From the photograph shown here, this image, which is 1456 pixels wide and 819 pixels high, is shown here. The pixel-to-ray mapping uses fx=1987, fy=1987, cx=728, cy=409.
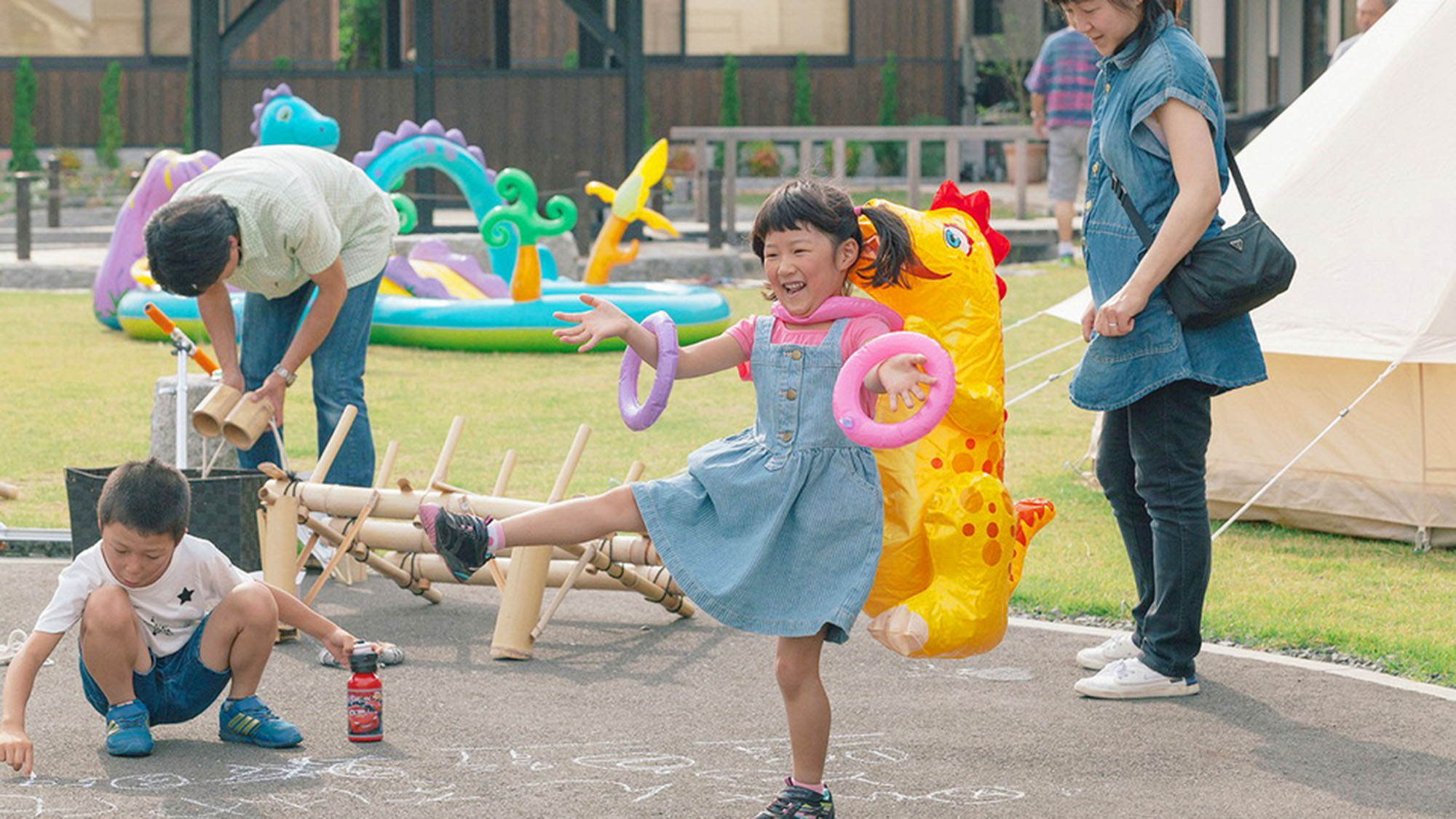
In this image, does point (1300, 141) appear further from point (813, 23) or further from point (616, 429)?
point (813, 23)

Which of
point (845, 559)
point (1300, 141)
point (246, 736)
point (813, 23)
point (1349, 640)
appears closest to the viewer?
point (845, 559)

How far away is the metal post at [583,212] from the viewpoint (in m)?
17.7

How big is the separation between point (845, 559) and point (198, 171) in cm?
1000

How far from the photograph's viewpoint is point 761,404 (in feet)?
13.5

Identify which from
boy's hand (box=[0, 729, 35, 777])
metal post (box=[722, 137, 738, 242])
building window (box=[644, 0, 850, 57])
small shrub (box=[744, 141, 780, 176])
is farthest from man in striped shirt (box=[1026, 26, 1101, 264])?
boy's hand (box=[0, 729, 35, 777])

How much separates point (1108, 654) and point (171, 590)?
2428mm

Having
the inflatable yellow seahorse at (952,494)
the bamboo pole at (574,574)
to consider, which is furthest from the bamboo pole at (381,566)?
the inflatable yellow seahorse at (952,494)

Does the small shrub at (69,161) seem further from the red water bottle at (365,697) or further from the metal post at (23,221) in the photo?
the red water bottle at (365,697)

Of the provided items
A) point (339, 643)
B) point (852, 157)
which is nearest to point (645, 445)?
point (339, 643)

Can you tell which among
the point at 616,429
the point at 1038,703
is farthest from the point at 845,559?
the point at 616,429

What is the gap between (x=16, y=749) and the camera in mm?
4000

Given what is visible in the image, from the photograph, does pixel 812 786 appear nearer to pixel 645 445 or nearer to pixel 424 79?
pixel 645 445

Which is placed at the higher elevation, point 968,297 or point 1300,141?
point 1300,141

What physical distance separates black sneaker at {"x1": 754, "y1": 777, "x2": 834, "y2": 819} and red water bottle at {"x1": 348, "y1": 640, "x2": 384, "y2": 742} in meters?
1.04
